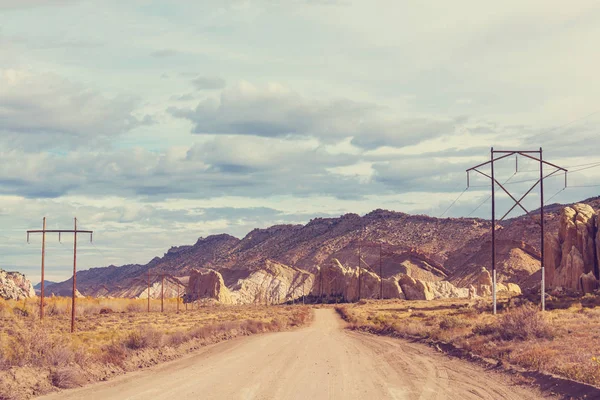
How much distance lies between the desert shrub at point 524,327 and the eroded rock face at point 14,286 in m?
95.2

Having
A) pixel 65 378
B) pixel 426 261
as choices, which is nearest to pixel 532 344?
pixel 65 378

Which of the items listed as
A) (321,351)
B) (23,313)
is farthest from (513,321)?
(23,313)

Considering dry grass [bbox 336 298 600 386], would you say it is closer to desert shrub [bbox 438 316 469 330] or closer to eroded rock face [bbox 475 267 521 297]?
desert shrub [bbox 438 316 469 330]

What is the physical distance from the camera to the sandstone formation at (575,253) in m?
63.7

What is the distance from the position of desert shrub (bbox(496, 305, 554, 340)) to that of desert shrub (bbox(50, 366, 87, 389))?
16.9 metres

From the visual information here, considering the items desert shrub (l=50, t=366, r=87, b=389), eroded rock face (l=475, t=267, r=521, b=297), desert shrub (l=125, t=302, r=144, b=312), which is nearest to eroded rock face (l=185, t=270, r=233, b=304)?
desert shrub (l=125, t=302, r=144, b=312)

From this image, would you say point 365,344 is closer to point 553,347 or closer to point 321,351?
point 321,351

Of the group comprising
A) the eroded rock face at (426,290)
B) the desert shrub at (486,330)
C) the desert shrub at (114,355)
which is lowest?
the eroded rock face at (426,290)

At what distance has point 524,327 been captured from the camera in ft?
87.5

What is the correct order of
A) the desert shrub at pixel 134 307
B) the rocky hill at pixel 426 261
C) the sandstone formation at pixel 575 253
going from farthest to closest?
the rocky hill at pixel 426 261, the desert shrub at pixel 134 307, the sandstone formation at pixel 575 253

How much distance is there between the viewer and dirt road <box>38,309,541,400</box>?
17359 millimetres

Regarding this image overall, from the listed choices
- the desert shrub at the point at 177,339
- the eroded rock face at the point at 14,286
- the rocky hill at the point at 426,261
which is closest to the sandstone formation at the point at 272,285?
the rocky hill at the point at 426,261

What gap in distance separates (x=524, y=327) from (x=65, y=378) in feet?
58.5

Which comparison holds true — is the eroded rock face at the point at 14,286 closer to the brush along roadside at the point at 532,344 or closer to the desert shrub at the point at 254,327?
the desert shrub at the point at 254,327
